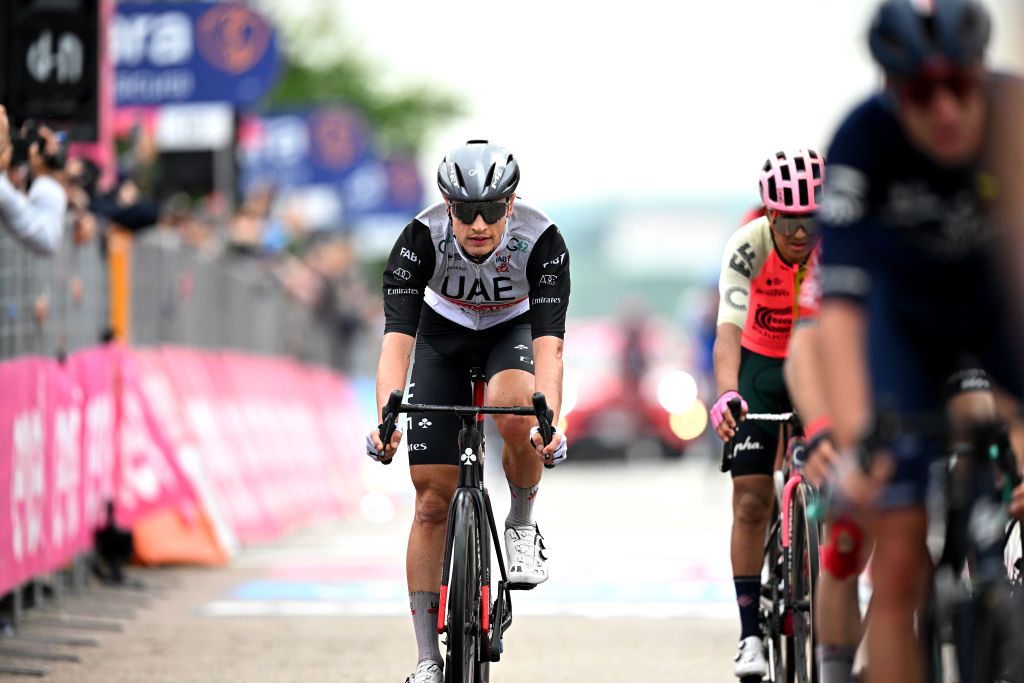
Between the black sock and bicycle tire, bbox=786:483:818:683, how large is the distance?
1.19 feet

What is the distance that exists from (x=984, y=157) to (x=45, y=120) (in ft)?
29.3

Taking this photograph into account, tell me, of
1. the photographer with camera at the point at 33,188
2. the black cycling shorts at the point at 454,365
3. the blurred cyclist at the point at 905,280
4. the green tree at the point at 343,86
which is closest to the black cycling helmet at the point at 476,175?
the black cycling shorts at the point at 454,365

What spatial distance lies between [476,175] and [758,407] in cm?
175

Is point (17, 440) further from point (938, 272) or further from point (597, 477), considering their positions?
point (597, 477)

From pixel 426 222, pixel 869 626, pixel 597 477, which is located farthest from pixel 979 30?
pixel 597 477

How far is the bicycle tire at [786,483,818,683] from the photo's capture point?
24.4ft

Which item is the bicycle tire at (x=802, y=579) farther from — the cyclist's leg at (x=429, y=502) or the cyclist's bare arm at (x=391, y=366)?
the cyclist's bare arm at (x=391, y=366)

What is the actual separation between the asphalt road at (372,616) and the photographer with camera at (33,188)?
A: 191 centimetres

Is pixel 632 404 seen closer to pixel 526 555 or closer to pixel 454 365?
pixel 526 555

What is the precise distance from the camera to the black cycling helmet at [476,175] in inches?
289

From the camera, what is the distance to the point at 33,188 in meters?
10.3

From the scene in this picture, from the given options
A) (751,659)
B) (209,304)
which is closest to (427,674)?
(751,659)

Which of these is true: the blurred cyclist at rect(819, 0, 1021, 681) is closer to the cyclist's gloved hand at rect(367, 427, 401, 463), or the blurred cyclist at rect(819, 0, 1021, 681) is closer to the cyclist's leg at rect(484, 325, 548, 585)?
the cyclist's gloved hand at rect(367, 427, 401, 463)

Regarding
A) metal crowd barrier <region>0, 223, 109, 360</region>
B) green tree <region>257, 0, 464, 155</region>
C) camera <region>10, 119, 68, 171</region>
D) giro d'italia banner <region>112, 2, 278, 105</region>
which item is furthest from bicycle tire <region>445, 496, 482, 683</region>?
green tree <region>257, 0, 464, 155</region>
